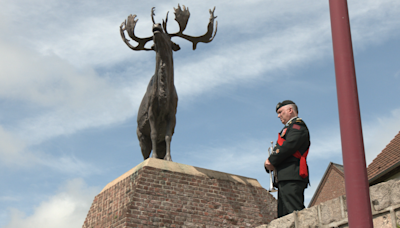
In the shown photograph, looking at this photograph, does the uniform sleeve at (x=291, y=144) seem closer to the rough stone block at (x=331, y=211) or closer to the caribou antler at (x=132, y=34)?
the rough stone block at (x=331, y=211)

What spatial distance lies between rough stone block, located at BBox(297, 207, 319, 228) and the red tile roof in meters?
11.3

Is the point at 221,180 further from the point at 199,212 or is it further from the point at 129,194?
the point at 129,194

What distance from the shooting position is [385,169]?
1529 cm

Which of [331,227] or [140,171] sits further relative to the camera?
[140,171]

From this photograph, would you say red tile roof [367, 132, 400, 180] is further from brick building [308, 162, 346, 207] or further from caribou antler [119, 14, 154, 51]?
brick building [308, 162, 346, 207]

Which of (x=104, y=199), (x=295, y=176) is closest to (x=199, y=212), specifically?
(x=104, y=199)

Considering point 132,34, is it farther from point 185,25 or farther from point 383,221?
point 383,221

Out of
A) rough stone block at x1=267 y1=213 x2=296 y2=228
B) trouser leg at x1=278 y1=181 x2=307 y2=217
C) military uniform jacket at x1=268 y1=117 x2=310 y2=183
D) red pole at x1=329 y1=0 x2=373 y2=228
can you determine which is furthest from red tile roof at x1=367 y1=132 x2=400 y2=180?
red pole at x1=329 y1=0 x2=373 y2=228

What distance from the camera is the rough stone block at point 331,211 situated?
4.58 m

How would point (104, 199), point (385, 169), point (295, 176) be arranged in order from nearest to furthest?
point (295, 176), point (104, 199), point (385, 169)

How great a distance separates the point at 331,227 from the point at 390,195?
30.0 inches

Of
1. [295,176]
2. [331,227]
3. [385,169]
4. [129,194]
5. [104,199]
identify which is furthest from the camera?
[385,169]

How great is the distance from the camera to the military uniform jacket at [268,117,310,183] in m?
5.95

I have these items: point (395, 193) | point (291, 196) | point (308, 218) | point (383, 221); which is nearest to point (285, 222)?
point (308, 218)
